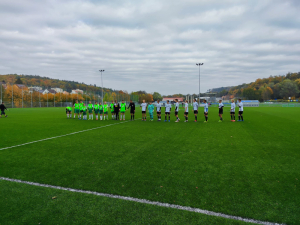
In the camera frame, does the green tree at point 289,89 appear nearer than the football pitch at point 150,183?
No

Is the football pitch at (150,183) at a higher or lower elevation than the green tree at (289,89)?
lower

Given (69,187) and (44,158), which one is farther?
(44,158)

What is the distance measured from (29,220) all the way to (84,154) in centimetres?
353

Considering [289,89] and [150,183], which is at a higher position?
[289,89]

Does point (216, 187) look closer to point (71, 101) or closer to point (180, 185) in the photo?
point (180, 185)

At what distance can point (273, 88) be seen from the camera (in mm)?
108062

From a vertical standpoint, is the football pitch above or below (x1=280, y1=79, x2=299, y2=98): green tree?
below

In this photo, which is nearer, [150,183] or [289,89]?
[150,183]

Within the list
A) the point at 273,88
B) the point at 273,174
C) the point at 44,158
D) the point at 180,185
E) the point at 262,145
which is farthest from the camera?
the point at 273,88

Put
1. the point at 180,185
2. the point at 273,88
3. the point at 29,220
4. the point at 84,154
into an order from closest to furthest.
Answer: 1. the point at 29,220
2. the point at 180,185
3. the point at 84,154
4. the point at 273,88

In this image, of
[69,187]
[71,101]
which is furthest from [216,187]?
[71,101]

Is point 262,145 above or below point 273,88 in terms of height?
below

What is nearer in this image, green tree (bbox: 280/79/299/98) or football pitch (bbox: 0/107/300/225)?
football pitch (bbox: 0/107/300/225)

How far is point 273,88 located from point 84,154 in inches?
4918
